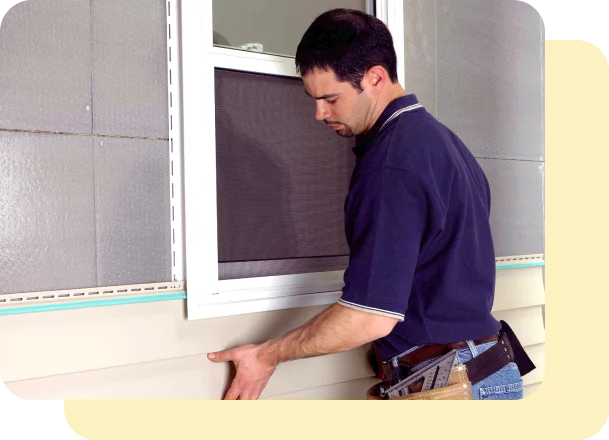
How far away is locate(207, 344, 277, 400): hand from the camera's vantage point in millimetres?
1869

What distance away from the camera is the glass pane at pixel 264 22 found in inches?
78.5

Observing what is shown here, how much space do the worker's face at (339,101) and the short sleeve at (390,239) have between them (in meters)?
0.28

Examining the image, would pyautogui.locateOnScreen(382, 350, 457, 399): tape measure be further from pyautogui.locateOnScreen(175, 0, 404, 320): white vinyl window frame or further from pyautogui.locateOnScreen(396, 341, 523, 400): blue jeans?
pyautogui.locateOnScreen(175, 0, 404, 320): white vinyl window frame

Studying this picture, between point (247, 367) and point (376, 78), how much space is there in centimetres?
87

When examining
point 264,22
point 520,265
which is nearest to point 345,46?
point 264,22

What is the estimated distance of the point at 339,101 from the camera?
1.79 m

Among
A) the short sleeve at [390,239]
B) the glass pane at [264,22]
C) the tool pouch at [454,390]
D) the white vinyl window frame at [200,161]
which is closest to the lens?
the short sleeve at [390,239]

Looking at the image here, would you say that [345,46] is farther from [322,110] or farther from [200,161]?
[200,161]

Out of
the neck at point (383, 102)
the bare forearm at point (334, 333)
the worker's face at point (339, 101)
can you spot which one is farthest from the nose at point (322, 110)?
the bare forearm at point (334, 333)

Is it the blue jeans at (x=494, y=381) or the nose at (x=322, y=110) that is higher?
the nose at (x=322, y=110)

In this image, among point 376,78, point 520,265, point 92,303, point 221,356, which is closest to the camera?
point 92,303

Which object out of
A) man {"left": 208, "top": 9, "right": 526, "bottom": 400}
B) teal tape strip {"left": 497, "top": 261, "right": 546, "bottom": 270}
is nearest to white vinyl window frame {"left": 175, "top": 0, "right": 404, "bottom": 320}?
man {"left": 208, "top": 9, "right": 526, "bottom": 400}

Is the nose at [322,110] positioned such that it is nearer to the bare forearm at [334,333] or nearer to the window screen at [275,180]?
the window screen at [275,180]

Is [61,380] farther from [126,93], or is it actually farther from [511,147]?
[511,147]
